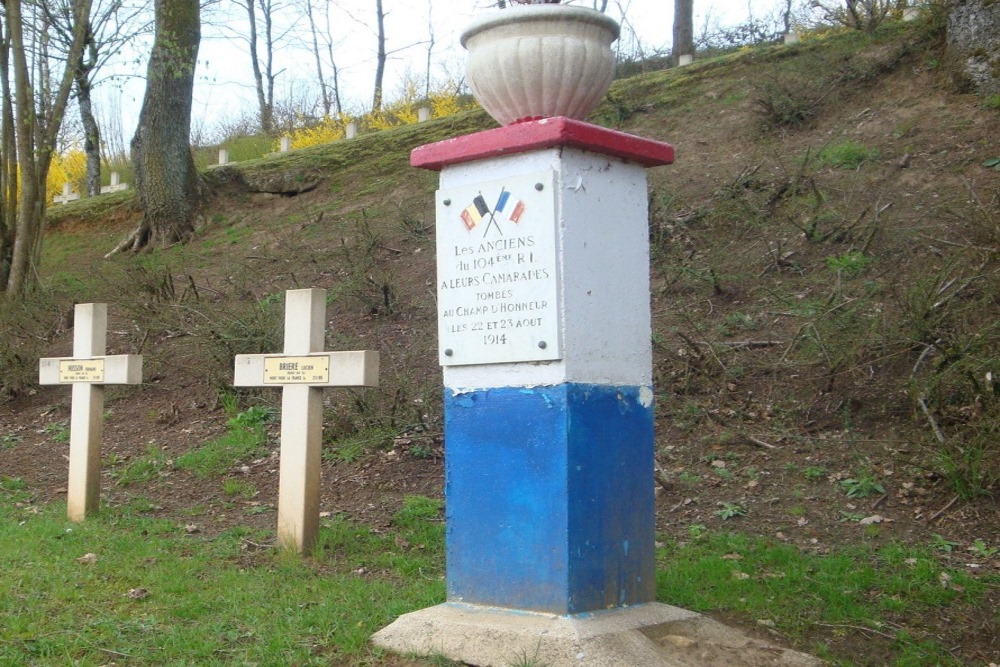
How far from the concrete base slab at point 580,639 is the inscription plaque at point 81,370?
4.16 m

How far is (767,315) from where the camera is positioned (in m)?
8.98

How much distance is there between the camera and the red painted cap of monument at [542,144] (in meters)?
4.55

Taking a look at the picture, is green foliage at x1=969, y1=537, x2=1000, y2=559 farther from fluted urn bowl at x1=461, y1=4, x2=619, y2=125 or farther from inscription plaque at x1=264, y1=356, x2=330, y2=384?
inscription plaque at x1=264, y1=356, x2=330, y2=384

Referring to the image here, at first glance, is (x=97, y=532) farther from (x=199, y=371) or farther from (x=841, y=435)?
(x=841, y=435)

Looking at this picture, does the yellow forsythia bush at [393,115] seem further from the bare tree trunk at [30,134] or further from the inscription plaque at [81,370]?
the inscription plaque at [81,370]

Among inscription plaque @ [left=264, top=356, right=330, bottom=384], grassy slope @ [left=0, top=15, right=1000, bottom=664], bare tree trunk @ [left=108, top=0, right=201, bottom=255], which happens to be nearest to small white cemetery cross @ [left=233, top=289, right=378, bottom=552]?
inscription plaque @ [left=264, top=356, right=330, bottom=384]

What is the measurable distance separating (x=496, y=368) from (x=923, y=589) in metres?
2.44

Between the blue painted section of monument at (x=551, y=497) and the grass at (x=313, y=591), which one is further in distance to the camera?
the grass at (x=313, y=591)

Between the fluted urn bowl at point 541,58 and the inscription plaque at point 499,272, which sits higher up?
the fluted urn bowl at point 541,58

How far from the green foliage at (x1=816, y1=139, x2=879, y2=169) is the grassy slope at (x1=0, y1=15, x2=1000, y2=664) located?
1.1 inches

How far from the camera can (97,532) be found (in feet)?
23.0

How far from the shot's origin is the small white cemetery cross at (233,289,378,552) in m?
6.25

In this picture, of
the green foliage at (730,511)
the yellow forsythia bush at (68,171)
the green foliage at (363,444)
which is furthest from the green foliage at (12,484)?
the yellow forsythia bush at (68,171)

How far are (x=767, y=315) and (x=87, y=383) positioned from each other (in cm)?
543
